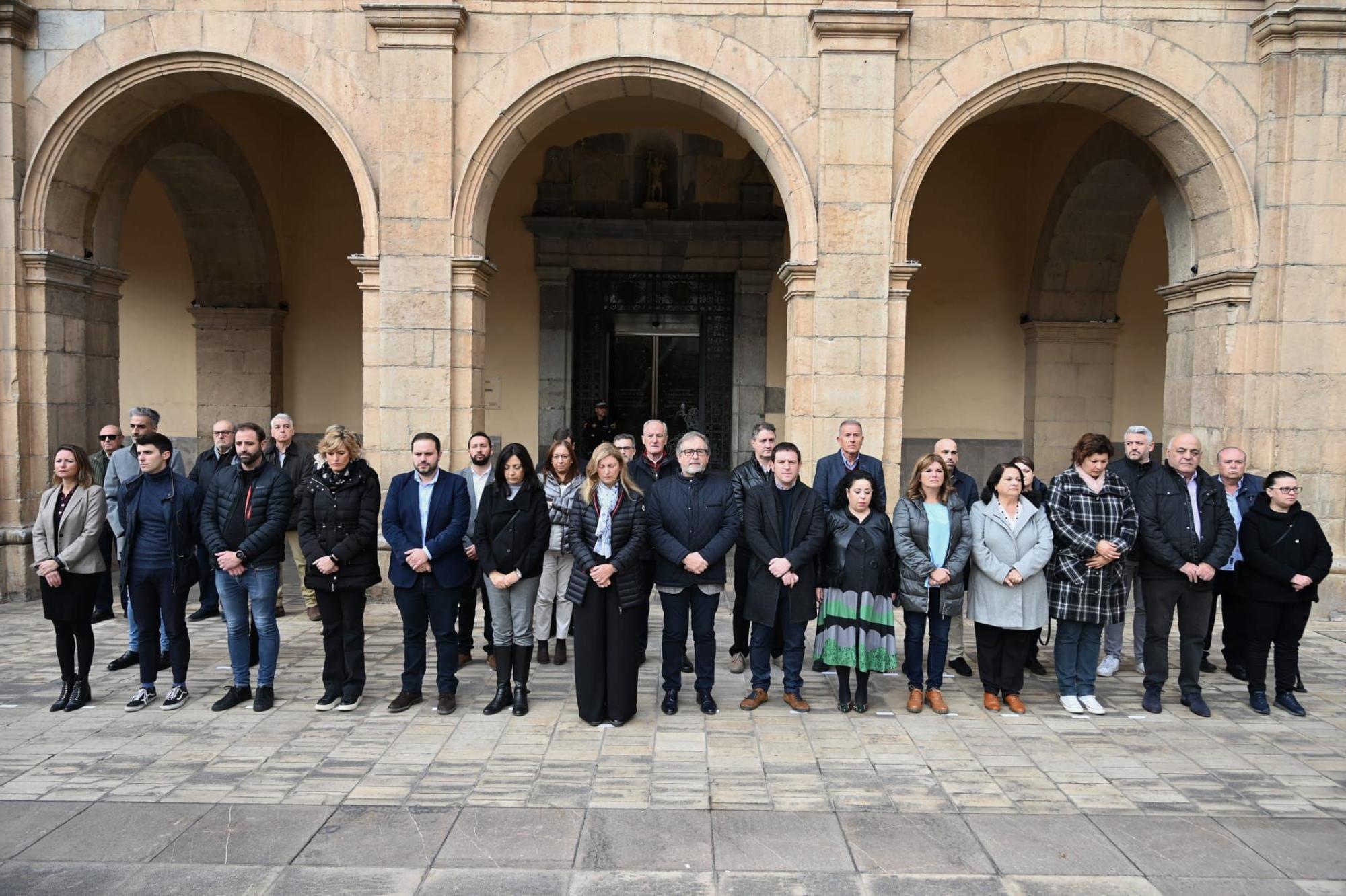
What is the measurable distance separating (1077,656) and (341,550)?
4.53m

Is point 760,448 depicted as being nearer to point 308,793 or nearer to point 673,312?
point 308,793

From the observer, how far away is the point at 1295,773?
15.6 ft

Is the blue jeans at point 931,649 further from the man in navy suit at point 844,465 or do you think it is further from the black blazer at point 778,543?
the man in navy suit at point 844,465

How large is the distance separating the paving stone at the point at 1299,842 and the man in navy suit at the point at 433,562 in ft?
13.5

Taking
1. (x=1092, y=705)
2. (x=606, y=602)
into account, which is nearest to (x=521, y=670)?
(x=606, y=602)

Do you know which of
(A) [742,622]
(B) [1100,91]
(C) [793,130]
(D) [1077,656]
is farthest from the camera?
(B) [1100,91]

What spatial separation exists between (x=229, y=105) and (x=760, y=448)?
28.1 ft

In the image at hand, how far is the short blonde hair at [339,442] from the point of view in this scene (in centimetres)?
547

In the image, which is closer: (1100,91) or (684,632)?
(684,632)

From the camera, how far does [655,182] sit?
1242 centimetres

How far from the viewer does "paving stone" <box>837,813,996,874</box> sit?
3.71m

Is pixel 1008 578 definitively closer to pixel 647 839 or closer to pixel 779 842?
pixel 779 842

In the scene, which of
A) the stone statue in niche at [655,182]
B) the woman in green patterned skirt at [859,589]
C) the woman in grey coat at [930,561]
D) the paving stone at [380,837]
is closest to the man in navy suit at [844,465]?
the woman in grey coat at [930,561]

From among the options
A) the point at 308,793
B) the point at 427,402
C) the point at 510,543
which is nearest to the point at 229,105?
Answer: the point at 427,402
